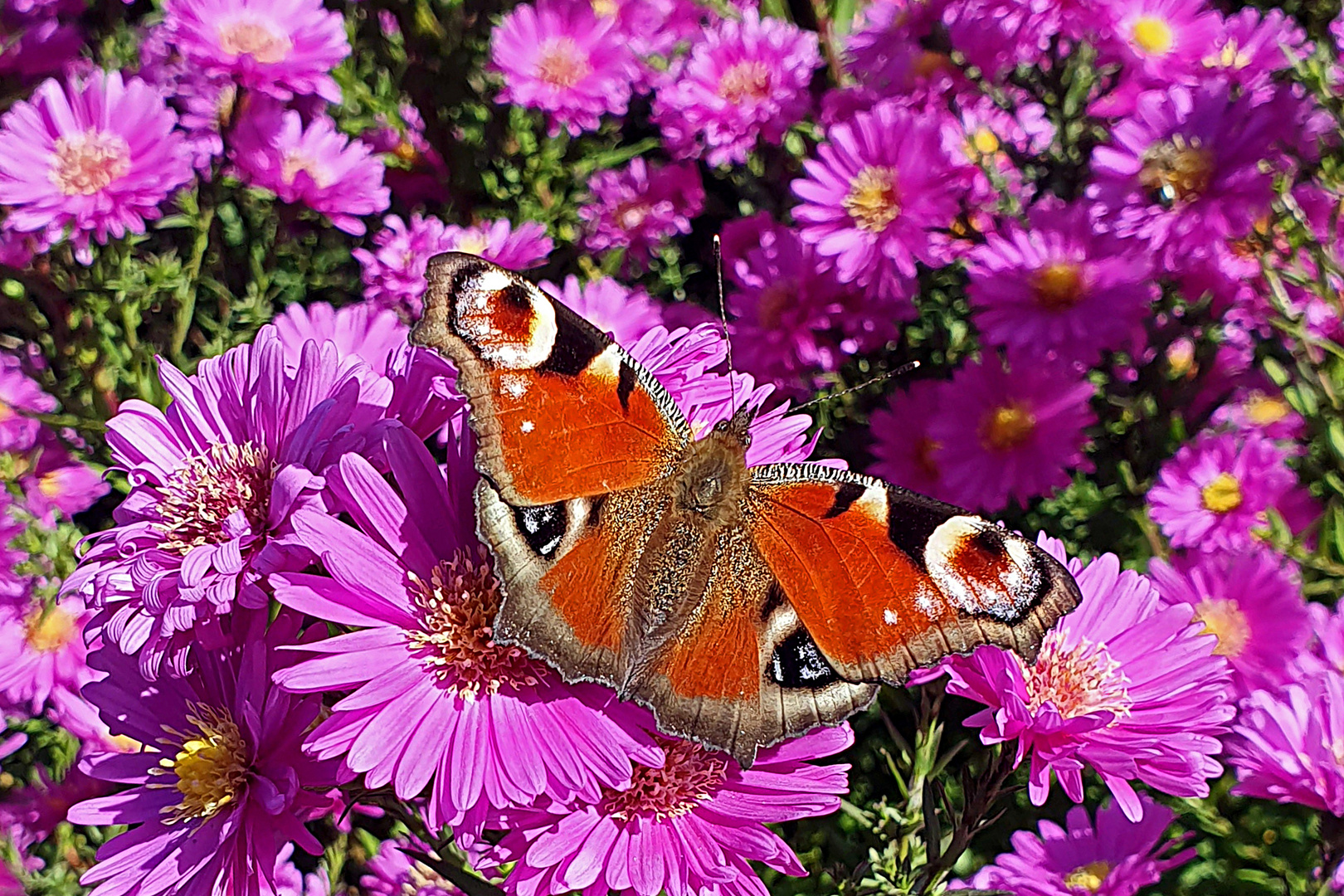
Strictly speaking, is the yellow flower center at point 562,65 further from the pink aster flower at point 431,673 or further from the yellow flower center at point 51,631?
the pink aster flower at point 431,673

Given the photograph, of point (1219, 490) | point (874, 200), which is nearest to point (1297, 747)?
point (1219, 490)

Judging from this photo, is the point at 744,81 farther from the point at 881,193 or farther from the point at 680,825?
the point at 680,825

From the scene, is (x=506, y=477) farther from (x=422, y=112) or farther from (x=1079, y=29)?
(x=422, y=112)

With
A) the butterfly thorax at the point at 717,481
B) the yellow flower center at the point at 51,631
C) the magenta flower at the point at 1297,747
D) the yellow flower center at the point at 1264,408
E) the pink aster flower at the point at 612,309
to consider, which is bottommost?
the yellow flower center at the point at 51,631

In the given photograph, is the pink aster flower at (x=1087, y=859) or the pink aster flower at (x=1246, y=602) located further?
the pink aster flower at (x=1246, y=602)

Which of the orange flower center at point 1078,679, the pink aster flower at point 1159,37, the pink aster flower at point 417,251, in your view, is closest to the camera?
the orange flower center at point 1078,679

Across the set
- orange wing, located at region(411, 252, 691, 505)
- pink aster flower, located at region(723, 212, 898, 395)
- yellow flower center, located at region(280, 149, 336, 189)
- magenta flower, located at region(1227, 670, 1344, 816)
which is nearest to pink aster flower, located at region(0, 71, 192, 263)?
yellow flower center, located at region(280, 149, 336, 189)

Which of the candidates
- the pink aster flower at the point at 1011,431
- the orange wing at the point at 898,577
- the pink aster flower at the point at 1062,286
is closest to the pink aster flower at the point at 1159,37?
the pink aster flower at the point at 1062,286
